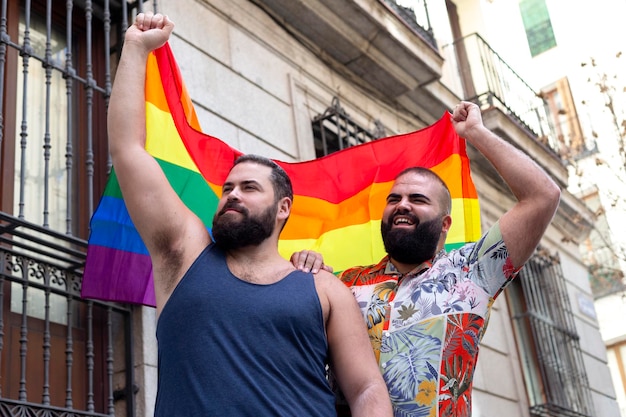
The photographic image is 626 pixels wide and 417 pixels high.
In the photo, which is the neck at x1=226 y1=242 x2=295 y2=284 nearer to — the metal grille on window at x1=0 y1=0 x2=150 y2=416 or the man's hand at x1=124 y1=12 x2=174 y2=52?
the man's hand at x1=124 y1=12 x2=174 y2=52

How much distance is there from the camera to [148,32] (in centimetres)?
349

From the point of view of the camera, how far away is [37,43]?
223 inches

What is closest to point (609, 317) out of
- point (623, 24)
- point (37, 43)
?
point (623, 24)

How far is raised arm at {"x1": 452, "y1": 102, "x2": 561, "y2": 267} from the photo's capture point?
133 inches

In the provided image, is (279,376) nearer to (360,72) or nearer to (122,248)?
(122,248)

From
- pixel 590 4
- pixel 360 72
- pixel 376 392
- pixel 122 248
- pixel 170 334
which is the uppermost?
pixel 590 4

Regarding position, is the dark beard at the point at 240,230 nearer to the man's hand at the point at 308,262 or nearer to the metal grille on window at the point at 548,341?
the man's hand at the point at 308,262

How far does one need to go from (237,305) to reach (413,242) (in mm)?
878

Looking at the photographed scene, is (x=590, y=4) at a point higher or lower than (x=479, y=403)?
higher

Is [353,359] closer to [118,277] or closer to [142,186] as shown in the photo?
[142,186]

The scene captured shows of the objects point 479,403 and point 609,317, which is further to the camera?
point 609,317

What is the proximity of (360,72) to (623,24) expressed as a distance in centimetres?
1454

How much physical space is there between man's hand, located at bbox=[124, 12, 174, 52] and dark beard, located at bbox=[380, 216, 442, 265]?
1.16 metres

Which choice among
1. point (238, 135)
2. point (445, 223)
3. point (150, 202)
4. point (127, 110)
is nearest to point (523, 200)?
point (445, 223)
